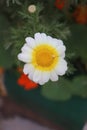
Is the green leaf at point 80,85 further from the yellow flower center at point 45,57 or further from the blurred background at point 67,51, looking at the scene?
the yellow flower center at point 45,57

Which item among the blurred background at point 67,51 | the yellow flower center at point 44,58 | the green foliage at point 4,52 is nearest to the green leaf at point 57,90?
the blurred background at point 67,51

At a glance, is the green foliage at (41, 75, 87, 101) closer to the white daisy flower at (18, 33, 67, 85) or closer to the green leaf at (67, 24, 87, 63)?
the green leaf at (67, 24, 87, 63)

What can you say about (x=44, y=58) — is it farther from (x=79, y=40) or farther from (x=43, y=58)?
(x=79, y=40)

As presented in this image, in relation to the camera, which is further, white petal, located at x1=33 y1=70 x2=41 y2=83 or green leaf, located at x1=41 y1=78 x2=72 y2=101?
green leaf, located at x1=41 y1=78 x2=72 y2=101

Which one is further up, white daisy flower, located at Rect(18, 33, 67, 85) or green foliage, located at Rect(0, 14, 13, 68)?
green foliage, located at Rect(0, 14, 13, 68)

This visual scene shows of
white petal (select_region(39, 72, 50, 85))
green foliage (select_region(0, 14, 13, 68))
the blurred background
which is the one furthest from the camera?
green foliage (select_region(0, 14, 13, 68))

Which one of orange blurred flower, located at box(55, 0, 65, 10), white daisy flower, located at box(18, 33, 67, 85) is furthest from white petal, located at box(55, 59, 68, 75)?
orange blurred flower, located at box(55, 0, 65, 10)
